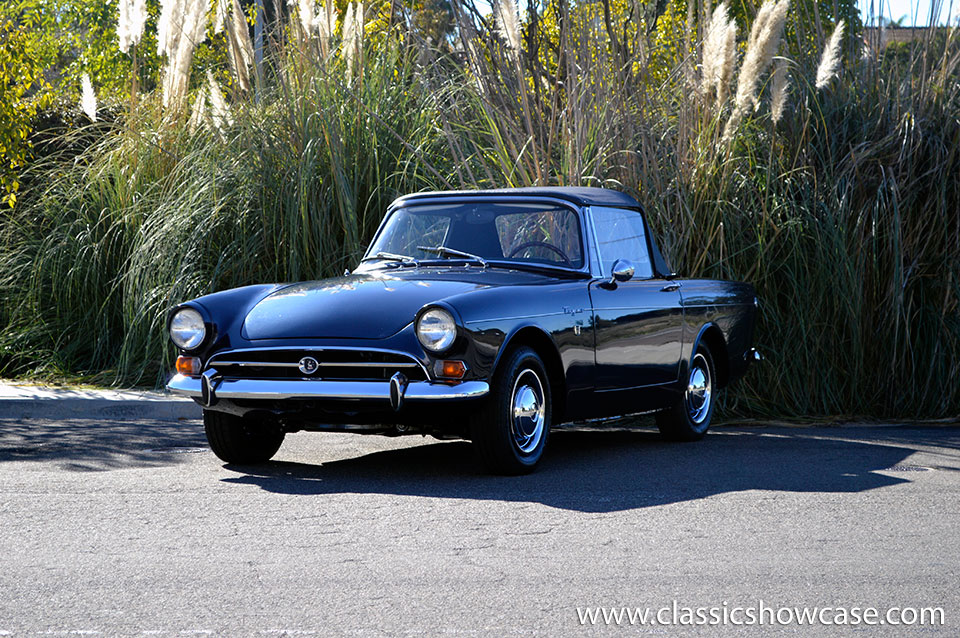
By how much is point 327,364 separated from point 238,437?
90cm

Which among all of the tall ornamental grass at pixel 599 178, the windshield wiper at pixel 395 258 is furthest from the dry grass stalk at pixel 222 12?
the windshield wiper at pixel 395 258

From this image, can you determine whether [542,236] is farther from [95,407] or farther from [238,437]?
[95,407]

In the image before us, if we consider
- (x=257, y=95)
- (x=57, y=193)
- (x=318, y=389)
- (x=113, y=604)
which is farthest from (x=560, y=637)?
(x=57, y=193)

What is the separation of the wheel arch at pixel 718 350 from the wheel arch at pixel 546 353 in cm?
178

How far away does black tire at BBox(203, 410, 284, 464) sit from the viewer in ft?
21.6

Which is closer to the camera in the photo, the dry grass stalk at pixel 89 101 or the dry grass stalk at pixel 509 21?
the dry grass stalk at pixel 509 21

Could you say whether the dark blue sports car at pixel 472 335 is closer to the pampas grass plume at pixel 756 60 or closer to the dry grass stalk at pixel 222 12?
the pampas grass plume at pixel 756 60

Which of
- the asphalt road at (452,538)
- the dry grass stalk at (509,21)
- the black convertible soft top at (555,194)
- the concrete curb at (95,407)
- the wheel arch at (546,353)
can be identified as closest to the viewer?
the asphalt road at (452,538)

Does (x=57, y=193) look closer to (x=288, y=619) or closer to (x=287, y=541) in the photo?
(x=287, y=541)

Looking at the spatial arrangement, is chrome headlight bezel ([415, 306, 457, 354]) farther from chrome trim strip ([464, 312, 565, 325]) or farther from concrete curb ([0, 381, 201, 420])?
concrete curb ([0, 381, 201, 420])

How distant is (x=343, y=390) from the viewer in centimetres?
591

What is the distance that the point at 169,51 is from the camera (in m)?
12.0

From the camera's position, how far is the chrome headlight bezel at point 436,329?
19.4 feet

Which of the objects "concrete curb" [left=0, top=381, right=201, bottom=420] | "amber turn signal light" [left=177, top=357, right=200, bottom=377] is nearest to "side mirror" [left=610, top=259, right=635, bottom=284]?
"amber turn signal light" [left=177, top=357, right=200, bottom=377]
